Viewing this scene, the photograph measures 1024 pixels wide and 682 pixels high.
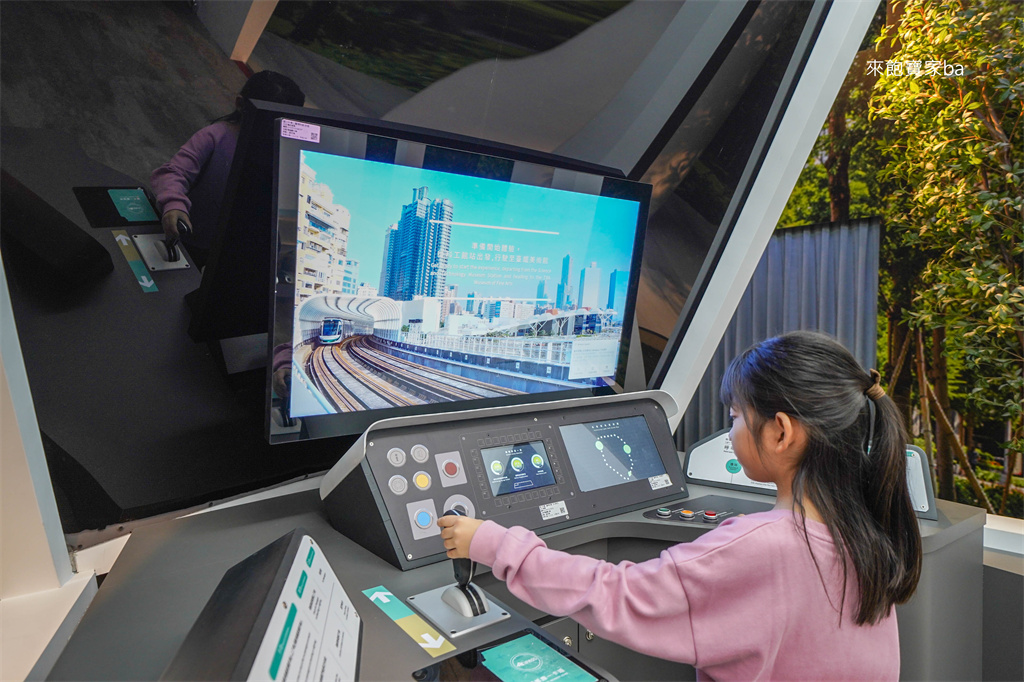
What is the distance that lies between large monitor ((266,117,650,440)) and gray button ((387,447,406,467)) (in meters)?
0.27

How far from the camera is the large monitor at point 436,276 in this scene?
1.22m

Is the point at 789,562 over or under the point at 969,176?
under

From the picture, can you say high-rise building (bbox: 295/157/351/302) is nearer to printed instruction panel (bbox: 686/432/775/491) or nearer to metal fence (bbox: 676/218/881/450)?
printed instruction panel (bbox: 686/432/775/491)

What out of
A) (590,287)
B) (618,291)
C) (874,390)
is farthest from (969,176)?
(874,390)

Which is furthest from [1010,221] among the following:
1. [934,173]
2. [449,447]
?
[449,447]

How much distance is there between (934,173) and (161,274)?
319 cm

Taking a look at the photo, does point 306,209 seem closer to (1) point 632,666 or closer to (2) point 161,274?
(2) point 161,274

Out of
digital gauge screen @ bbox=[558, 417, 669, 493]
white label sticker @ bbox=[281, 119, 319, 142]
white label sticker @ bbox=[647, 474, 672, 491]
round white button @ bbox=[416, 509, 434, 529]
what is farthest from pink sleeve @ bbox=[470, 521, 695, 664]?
white label sticker @ bbox=[281, 119, 319, 142]

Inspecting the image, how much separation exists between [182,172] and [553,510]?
1116 millimetres

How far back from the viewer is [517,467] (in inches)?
50.4

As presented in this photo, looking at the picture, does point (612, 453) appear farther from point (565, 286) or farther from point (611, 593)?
point (611, 593)

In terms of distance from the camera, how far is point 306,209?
118 centimetres

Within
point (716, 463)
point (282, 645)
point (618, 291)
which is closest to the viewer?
point (282, 645)

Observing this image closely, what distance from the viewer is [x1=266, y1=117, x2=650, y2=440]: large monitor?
122cm
